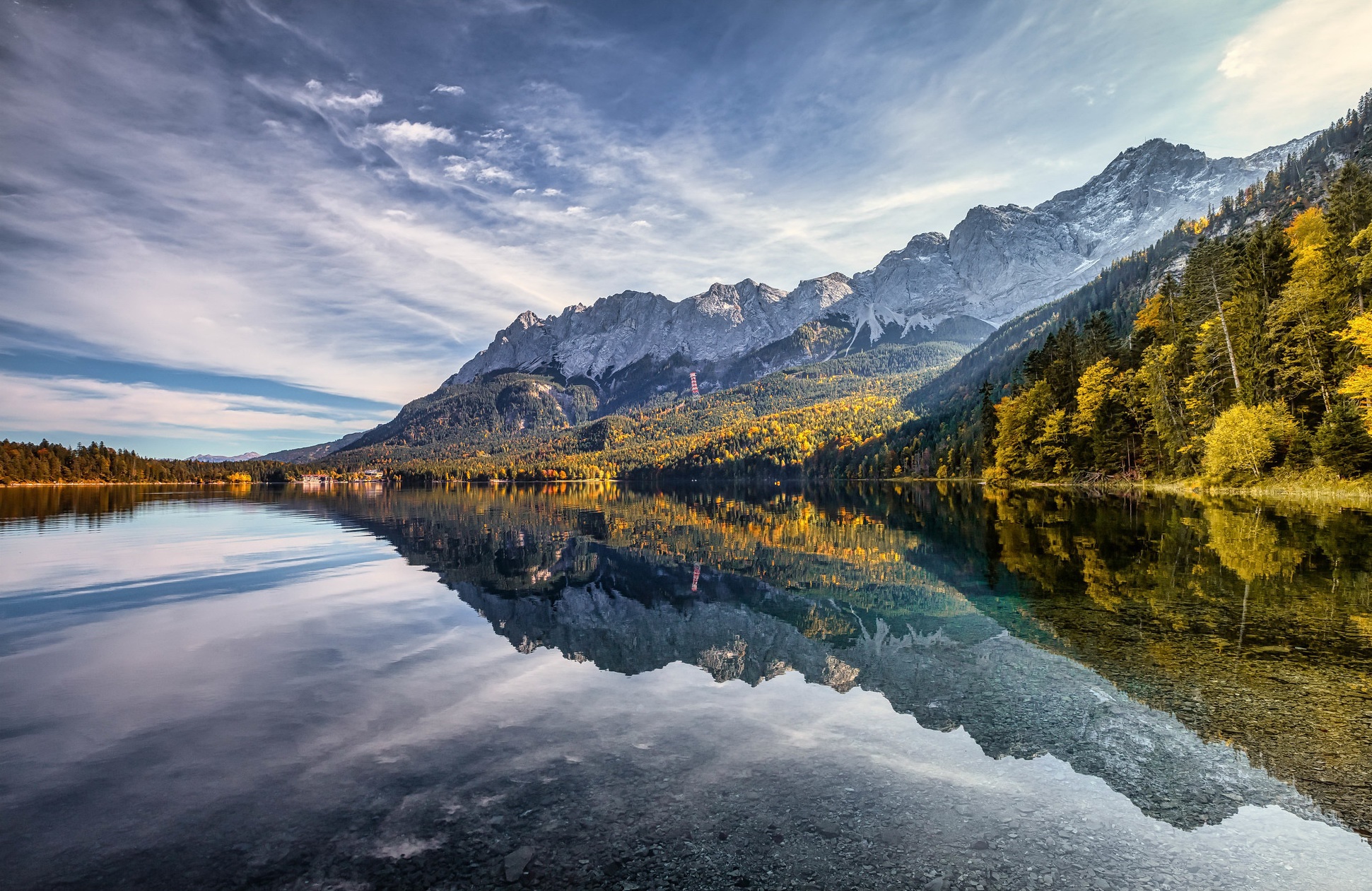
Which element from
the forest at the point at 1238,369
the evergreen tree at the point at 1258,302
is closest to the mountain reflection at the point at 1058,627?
the forest at the point at 1238,369

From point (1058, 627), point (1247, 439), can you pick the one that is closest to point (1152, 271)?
point (1247, 439)

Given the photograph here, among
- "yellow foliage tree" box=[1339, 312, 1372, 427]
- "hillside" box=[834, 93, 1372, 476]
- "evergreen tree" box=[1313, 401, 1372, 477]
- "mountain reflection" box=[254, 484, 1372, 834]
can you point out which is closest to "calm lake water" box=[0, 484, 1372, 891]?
"mountain reflection" box=[254, 484, 1372, 834]

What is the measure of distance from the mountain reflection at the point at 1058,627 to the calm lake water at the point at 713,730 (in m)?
0.10

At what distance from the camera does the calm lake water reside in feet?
21.4

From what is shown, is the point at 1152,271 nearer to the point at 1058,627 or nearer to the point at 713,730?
the point at 1058,627

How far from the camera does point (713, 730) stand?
10.3 metres

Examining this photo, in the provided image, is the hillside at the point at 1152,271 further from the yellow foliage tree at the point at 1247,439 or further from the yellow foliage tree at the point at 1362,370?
the yellow foliage tree at the point at 1362,370

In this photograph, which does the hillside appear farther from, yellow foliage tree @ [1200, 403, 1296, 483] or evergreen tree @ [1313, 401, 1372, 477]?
evergreen tree @ [1313, 401, 1372, 477]

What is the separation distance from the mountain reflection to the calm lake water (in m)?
0.10

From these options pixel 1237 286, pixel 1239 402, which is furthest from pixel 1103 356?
pixel 1239 402

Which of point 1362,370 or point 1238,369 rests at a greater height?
point 1238,369

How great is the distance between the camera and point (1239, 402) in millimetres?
52938

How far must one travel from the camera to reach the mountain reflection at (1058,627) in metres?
8.61

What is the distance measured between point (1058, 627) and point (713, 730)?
10058 mm
